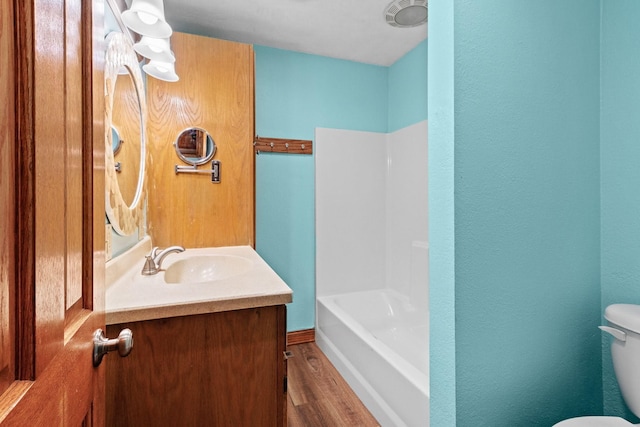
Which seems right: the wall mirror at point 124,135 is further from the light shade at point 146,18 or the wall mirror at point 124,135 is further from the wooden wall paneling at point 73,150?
the wooden wall paneling at point 73,150

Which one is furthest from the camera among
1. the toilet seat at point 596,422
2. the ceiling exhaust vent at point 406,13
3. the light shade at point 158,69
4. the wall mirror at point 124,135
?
the ceiling exhaust vent at point 406,13

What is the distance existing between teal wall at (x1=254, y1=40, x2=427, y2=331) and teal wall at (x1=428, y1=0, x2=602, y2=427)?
1.39 m

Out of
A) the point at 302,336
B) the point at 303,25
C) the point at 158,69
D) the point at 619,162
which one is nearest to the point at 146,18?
the point at 158,69

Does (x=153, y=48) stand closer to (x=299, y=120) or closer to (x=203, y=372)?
(x=299, y=120)

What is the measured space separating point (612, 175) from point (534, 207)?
35 cm

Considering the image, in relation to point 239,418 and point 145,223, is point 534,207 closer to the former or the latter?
point 239,418

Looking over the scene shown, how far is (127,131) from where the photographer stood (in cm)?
145

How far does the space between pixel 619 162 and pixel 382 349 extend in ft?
4.39

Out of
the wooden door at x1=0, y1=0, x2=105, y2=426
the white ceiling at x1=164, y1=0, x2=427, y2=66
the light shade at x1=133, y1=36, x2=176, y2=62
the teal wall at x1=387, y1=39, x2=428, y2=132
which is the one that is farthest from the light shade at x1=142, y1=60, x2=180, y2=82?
the teal wall at x1=387, y1=39, x2=428, y2=132

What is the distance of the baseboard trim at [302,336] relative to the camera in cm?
253

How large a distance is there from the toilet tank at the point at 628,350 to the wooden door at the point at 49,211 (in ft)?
4.45

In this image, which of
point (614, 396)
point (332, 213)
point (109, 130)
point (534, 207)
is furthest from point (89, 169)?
point (332, 213)

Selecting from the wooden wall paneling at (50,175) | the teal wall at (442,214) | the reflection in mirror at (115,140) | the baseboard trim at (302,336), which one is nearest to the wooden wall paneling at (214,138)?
the reflection in mirror at (115,140)

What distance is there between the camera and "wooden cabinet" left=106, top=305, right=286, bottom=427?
901mm
